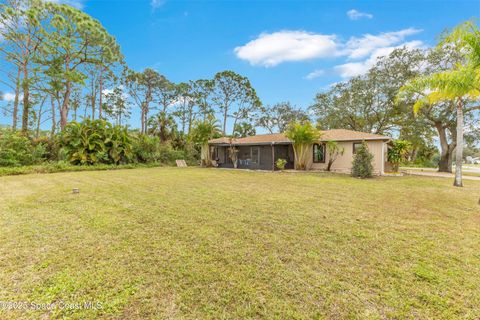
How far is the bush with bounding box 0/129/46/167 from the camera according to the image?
12.5m

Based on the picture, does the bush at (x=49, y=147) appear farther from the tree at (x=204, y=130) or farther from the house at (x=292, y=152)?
the house at (x=292, y=152)

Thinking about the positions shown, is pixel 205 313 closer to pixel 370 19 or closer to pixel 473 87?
pixel 473 87

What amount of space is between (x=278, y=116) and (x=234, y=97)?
7.47 meters

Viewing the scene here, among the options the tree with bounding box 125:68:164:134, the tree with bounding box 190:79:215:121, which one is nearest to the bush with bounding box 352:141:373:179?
the tree with bounding box 190:79:215:121

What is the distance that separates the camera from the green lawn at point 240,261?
76.4 inches

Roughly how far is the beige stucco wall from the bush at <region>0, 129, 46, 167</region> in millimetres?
18095

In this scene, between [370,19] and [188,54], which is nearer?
[370,19]

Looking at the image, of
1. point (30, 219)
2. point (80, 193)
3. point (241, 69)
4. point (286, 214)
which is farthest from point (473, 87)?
point (241, 69)

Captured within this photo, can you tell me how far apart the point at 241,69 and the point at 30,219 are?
1067 inches

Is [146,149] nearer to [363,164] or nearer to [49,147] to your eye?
[49,147]

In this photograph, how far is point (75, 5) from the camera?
17438mm

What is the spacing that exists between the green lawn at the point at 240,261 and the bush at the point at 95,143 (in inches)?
456

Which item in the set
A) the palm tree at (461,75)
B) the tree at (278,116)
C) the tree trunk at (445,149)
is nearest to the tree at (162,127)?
the tree at (278,116)

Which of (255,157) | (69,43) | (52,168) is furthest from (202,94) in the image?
(52,168)
